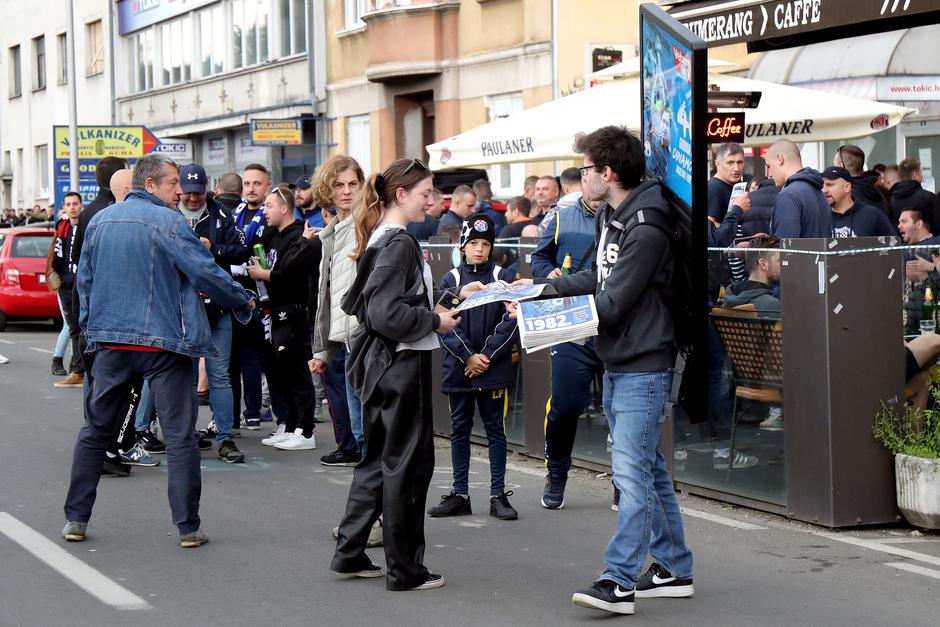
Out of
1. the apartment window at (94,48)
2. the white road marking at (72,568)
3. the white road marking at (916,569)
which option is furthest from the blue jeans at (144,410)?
the apartment window at (94,48)

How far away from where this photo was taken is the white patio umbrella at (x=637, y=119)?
12.5 m

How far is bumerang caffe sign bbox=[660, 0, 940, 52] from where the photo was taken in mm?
10234

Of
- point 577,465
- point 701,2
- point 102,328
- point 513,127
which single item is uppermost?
point 701,2

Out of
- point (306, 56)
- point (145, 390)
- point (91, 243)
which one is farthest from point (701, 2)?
point (306, 56)

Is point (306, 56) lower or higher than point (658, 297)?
higher

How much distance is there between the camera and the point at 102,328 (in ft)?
24.4

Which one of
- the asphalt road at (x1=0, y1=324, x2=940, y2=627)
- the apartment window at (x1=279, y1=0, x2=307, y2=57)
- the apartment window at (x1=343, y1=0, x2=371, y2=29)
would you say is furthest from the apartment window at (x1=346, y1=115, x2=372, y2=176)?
the asphalt road at (x1=0, y1=324, x2=940, y2=627)

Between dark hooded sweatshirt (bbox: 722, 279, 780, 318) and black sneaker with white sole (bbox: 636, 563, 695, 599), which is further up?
dark hooded sweatshirt (bbox: 722, 279, 780, 318)

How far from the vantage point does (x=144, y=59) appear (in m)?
42.9

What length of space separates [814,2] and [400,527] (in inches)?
243

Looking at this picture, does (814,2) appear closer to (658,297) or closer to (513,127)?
(513,127)

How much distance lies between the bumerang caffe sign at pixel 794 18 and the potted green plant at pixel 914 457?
10.8 feet

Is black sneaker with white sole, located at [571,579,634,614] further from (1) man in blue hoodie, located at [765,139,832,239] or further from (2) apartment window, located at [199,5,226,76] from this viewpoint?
(2) apartment window, located at [199,5,226,76]

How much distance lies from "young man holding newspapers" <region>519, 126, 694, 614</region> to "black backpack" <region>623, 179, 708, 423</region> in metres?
0.03
